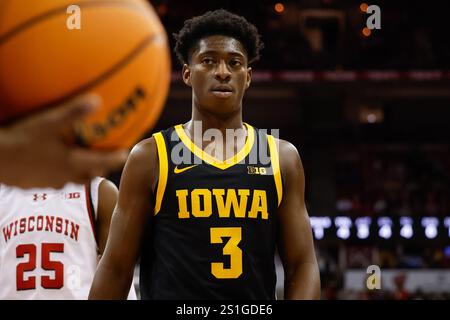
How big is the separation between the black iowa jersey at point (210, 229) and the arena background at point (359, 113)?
1055 cm

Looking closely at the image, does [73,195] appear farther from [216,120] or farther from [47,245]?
[216,120]

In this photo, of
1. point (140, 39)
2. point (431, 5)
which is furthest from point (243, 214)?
point (431, 5)

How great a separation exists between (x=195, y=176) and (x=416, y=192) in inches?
506

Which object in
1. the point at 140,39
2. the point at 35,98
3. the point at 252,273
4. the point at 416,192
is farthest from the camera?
the point at 416,192

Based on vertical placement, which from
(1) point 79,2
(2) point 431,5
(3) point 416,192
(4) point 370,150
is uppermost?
(2) point 431,5

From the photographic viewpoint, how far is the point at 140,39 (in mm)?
1882

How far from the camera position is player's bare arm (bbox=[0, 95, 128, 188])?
161 centimetres

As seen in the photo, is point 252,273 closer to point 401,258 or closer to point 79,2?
point 79,2

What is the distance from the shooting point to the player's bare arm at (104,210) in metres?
3.72

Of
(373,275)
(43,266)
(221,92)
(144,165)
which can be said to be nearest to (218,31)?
(221,92)

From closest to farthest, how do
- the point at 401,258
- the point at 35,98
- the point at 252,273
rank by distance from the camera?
the point at 35,98 → the point at 252,273 → the point at 401,258

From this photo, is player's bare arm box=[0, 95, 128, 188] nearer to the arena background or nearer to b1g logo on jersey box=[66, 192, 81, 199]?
b1g logo on jersey box=[66, 192, 81, 199]

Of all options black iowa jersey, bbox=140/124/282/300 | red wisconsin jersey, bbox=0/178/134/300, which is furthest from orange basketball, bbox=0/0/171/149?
red wisconsin jersey, bbox=0/178/134/300

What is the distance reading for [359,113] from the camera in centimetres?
1603
